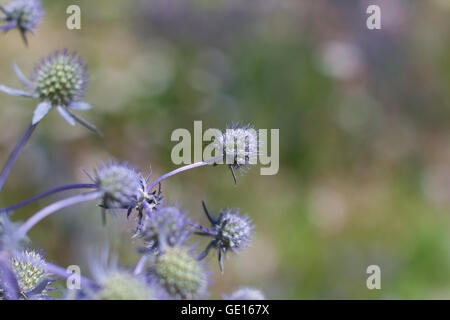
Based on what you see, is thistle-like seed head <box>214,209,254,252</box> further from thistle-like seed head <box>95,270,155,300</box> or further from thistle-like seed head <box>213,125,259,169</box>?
thistle-like seed head <box>95,270,155,300</box>

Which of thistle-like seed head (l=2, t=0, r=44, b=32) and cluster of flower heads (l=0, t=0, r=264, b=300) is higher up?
thistle-like seed head (l=2, t=0, r=44, b=32)

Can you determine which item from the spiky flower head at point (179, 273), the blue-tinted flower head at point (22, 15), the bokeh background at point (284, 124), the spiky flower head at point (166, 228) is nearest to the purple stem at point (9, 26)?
the blue-tinted flower head at point (22, 15)

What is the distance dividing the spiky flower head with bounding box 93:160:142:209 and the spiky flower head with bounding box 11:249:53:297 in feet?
0.76

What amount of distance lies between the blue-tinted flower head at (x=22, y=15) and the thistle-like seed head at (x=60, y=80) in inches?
5.9

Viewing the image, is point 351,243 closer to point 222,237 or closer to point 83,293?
point 222,237

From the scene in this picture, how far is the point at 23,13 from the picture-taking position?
6.26ft

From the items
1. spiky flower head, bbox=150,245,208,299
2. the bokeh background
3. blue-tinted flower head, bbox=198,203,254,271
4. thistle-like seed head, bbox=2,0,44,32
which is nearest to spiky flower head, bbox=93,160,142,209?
spiky flower head, bbox=150,245,208,299

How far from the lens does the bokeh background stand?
4.60 metres

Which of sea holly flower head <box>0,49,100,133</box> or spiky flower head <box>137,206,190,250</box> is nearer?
spiky flower head <box>137,206,190,250</box>

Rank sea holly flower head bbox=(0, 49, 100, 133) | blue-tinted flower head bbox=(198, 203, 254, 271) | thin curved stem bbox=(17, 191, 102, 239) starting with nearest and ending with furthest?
thin curved stem bbox=(17, 191, 102, 239), blue-tinted flower head bbox=(198, 203, 254, 271), sea holly flower head bbox=(0, 49, 100, 133)

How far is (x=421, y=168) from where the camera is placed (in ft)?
19.2

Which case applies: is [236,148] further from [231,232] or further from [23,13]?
[23,13]

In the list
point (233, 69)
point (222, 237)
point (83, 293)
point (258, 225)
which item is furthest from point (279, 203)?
point (83, 293)
